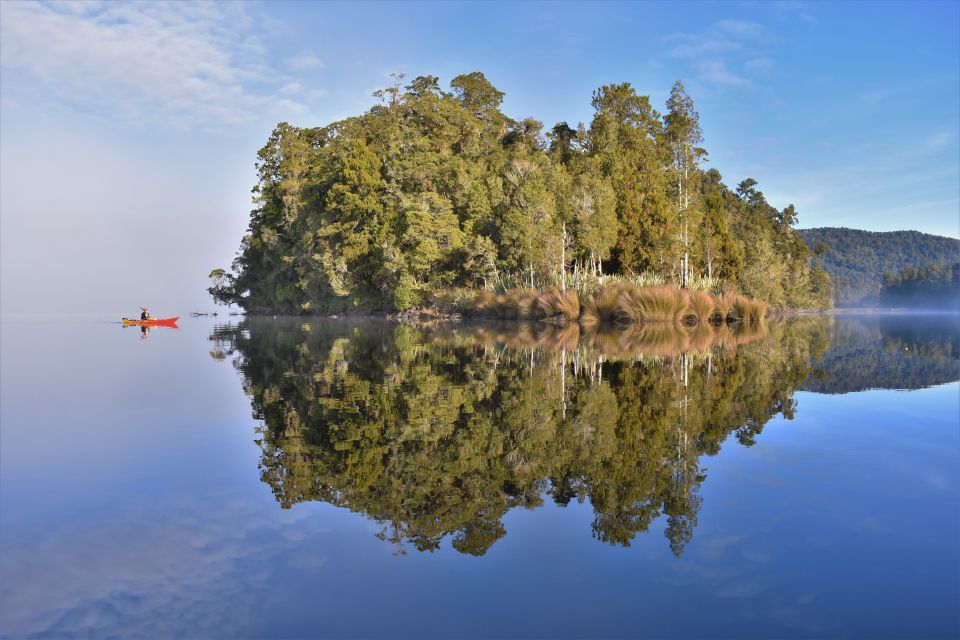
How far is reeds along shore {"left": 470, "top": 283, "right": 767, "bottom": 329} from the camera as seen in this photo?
2950cm

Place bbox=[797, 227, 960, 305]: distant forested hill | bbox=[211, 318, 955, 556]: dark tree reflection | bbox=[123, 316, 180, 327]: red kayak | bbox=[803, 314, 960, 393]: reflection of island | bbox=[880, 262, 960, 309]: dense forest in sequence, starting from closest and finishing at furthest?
bbox=[211, 318, 955, 556]: dark tree reflection < bbox=[803, 314, 960, 393]: reflection of island < bbox=[123, 316, 180, 327]: red kayak < bbox=[880, 262, 960, 309]: dense forest < bbox=[797, 227, 960, 305]: distant forested hill

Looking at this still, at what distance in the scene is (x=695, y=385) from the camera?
9695 millimetres

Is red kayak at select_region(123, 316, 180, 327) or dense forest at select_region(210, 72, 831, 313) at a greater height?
dense forest at select_region(210, 72, 831, 313)

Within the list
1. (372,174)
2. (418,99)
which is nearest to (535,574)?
(372,174)

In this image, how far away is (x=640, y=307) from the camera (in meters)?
29.5

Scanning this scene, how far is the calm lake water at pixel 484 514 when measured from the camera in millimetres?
2971

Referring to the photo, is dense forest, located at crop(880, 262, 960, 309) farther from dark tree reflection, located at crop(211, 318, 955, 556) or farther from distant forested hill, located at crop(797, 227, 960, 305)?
dark tree reflection, located at crop(211, 318, 955, 556)

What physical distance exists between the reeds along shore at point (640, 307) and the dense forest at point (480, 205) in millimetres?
1994

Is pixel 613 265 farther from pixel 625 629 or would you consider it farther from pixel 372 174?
pixel 625 629

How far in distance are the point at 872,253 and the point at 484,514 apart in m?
192

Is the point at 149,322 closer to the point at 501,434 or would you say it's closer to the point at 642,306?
the point at 642,306

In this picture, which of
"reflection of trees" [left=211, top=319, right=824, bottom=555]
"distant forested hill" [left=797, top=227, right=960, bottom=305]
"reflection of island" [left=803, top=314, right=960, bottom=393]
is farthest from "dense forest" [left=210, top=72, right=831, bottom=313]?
"distant forested hill" [left=797, top=227, right=960, bottom=305]

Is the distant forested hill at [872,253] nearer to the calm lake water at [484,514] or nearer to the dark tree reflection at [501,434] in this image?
the dark tree reflection at [501,434]

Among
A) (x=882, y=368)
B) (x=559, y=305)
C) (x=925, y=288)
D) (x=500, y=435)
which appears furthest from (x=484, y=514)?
(x=925, y=288)
